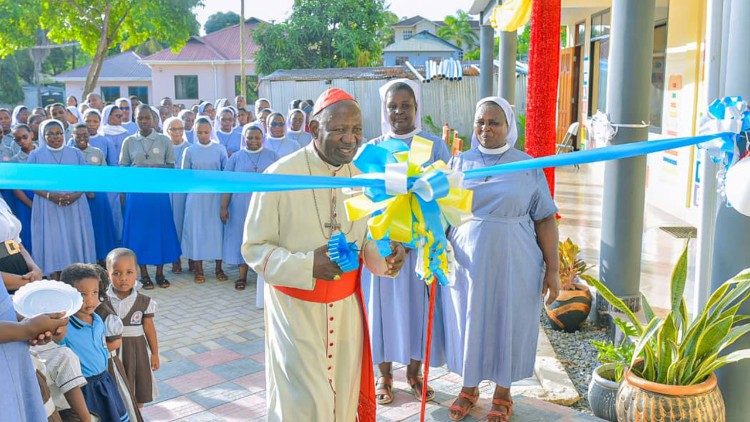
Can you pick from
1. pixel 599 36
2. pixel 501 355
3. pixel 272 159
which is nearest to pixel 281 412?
pixel 501 355

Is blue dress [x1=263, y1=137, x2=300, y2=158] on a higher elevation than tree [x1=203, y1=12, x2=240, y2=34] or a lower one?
lower

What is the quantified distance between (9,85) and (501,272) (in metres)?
54.6

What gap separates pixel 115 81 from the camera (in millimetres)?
52594

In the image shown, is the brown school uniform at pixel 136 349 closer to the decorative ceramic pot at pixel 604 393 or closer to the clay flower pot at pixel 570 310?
the decorative ceramic pot at pixel 604 393

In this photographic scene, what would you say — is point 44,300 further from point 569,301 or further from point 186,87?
point 186,87

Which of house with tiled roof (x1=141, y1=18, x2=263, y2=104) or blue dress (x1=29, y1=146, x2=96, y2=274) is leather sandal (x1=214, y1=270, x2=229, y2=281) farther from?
house with tiled roof (x1=141, y1=18, x2=263, y2=104)

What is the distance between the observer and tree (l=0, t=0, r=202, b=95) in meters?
27.3

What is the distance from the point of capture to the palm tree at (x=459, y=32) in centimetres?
6194

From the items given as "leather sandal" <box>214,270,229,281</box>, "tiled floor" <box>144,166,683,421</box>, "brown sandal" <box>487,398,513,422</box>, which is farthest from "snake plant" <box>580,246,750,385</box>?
"leather sandal" <box>214,270,229,281</box>

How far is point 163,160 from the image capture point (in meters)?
8.57

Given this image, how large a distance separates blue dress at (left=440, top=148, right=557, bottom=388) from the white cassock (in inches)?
48.5

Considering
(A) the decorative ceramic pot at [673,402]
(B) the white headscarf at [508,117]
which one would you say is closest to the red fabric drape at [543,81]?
(B) the white headscarf at [508,117]

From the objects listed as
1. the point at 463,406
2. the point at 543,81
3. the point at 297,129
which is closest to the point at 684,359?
the point at 463,406

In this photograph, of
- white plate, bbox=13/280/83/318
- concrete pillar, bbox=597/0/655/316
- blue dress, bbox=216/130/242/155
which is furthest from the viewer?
blue dress, bbox=216/130/242/155
